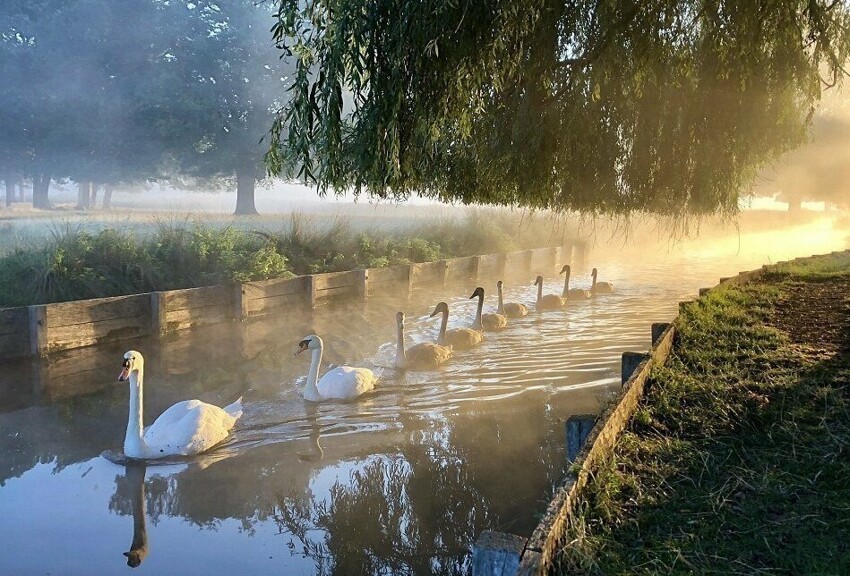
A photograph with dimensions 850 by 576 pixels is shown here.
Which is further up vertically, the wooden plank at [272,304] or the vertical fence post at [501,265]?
the vertical fence post at [501,265]

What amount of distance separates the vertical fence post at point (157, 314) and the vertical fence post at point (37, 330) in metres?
1.94

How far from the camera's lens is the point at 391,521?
5199 mm

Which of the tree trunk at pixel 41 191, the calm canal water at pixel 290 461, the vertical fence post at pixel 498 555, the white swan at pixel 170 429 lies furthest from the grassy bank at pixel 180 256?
the tree trunk at pixel 41 191

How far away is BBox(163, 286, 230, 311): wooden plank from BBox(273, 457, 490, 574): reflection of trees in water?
22.7ft

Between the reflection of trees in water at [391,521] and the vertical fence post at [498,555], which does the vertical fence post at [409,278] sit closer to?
the reflection of trees in water at [391,521]

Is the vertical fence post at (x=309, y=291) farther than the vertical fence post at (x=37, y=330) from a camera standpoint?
Yes

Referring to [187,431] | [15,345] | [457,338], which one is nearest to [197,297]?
[15,345]

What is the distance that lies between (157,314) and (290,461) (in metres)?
6.11

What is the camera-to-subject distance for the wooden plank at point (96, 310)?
9.95 metres

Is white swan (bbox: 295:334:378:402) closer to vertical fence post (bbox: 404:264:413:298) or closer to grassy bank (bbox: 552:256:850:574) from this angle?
grassy bank (bbox: 552:256:850:574)

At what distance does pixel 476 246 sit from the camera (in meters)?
24.4

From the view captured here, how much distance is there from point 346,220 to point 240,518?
14.7m

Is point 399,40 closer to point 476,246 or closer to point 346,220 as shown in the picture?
point 346,220

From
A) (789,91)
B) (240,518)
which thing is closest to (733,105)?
(789,91)
